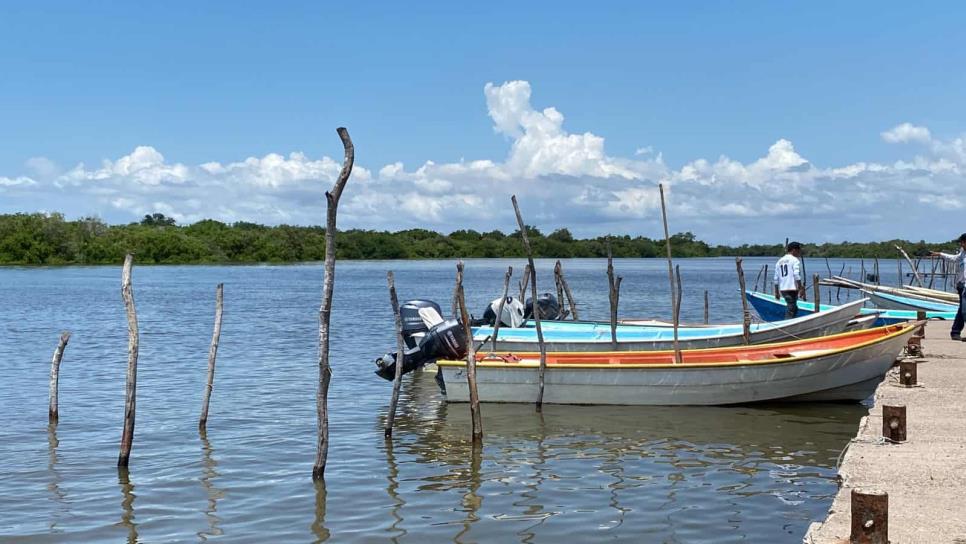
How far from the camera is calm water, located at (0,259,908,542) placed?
8.82m

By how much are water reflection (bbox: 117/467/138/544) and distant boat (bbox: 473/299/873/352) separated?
7563 mm

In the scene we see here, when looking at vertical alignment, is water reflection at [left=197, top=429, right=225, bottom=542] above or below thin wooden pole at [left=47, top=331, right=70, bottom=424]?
below

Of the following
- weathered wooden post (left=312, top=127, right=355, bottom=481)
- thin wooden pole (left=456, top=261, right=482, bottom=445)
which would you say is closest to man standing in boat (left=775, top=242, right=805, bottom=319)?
thin wooden pole (left=456, top=261, right=482, bottom=445)

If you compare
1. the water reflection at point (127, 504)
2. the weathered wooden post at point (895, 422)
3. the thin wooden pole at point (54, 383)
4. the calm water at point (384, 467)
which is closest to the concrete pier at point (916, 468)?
the weathered wooden post at point (895, 422)

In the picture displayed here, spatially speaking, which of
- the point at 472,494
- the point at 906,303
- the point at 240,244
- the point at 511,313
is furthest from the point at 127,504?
the point at 240,244

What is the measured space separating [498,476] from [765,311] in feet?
53.8

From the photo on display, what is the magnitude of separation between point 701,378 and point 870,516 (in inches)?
352

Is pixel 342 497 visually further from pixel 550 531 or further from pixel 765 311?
pixel 765 311

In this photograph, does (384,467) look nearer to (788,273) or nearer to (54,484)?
(54,484)

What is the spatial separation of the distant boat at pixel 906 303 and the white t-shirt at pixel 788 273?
9.84 m

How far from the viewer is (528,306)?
23047 millimetres

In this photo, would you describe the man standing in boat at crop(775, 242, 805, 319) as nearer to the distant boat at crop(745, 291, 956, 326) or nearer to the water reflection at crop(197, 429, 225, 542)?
the distant boat at crop(745, 291, 956, 326)

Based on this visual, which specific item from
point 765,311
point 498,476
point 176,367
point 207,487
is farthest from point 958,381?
point 176,367

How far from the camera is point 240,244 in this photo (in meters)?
120
